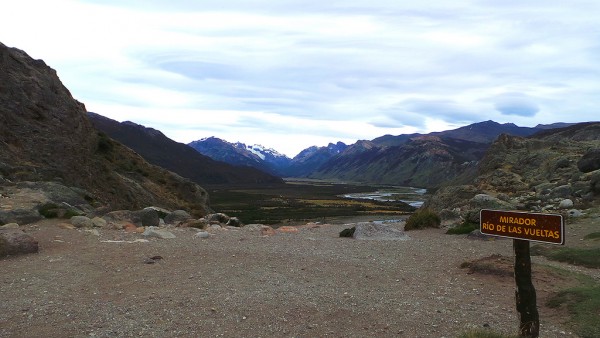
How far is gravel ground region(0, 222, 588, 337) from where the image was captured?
351 inches

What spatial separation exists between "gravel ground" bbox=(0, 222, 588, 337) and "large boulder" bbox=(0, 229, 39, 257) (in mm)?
379

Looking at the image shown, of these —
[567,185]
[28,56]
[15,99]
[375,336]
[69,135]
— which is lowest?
[375,336]

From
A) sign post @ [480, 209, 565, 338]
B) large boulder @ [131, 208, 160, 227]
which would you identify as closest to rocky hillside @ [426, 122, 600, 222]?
sign post @ [480, 209, 565, 338]

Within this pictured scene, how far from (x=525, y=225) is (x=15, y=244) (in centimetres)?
1479

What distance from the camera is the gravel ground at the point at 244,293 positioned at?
29.2 ft

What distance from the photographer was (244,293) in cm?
1105

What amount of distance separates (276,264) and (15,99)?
28.5 metres

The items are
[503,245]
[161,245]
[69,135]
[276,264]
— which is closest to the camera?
[276,264]

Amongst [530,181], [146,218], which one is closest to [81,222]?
[146,218]

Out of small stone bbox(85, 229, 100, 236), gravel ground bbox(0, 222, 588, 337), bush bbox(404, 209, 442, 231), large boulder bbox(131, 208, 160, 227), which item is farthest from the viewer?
bush bbox(404, 209, 442, 231)

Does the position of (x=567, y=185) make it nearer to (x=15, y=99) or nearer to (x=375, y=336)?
(x=375, y=336)

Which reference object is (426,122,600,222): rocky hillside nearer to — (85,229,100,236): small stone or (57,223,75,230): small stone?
(85,229,100,236): small stone

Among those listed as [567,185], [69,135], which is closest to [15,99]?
[69,135]

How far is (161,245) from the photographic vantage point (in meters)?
17.7
